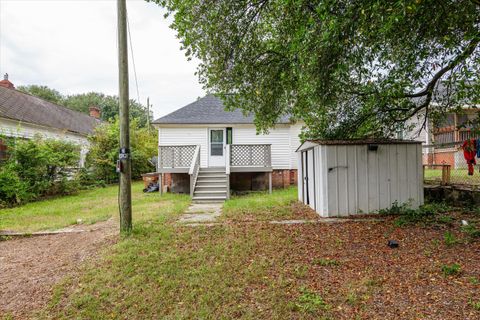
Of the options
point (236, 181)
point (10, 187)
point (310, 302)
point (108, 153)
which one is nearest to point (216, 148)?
point (236, 181)

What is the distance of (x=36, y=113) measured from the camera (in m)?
16.2

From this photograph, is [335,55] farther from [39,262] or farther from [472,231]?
[39,262]

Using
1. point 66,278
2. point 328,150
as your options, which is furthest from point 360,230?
point 66,278

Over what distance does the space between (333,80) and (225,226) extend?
12.9 feet

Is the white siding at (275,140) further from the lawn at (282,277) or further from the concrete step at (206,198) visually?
the lawn at (282,277)

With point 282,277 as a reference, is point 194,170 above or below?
above

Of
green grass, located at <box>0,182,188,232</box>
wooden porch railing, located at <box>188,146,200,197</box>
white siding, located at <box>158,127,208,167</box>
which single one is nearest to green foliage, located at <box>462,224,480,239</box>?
green grass, located at <box>0,182,188,232</box>

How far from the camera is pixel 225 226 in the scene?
19.8 feet

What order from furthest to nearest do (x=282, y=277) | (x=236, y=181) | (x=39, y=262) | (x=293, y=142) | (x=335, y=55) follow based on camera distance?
(x=293, y=142) < (x=236, y=181) < (x=335, y=55) < (x=39, y=262) < (x=282, y=277)

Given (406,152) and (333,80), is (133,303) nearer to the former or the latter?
(333,80)

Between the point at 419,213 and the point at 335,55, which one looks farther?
the point at 419,213

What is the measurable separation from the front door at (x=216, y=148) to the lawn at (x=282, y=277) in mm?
8309

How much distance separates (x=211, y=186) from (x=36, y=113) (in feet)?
42.7

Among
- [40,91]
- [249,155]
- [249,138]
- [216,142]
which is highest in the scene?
[40,91]
